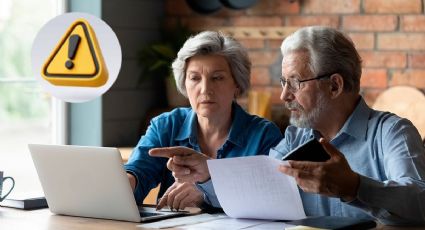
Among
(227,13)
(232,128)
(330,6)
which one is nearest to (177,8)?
(227,13)

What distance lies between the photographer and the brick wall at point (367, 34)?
4.42 m

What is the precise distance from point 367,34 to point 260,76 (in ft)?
2.18

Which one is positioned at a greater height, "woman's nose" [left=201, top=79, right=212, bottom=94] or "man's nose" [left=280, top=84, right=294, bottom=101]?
"man's nose" [left=280, top=84, right=294, bottom=101]

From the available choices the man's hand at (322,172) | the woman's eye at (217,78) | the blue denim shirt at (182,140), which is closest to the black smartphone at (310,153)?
the man's hand at (322,172)

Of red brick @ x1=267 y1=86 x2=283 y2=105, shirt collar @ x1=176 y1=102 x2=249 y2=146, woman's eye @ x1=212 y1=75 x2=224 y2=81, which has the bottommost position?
red brick @ x1=267 y1=86 x2=283 y2=105

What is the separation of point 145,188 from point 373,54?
1.88m

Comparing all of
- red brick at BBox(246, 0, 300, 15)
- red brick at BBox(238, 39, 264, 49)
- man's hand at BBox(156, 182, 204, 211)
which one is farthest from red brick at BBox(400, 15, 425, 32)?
man's hand at BBox(156, 182, 204, 211)

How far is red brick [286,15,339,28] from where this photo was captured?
4609 millimetres

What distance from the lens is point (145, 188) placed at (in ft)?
10.1

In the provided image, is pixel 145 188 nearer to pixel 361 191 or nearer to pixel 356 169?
pixel 356 169

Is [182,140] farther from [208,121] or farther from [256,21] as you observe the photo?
[256,21]

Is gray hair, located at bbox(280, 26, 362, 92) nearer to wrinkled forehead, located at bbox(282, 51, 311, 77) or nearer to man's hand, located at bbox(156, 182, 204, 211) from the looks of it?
wrinkled forehead, located at bbox(282, 51, 311, 77)

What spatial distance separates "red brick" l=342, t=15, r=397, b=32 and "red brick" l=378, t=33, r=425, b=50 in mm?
43

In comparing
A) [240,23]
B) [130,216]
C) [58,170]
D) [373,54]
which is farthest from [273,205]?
[240,23]
